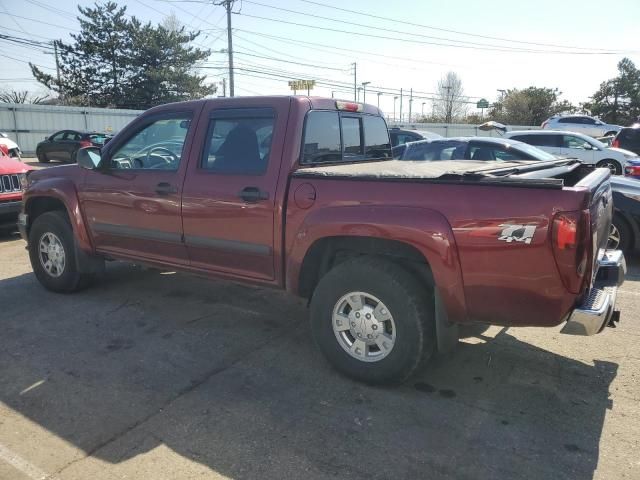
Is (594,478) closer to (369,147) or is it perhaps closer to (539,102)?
(369,147)

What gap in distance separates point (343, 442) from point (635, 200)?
17.7ft

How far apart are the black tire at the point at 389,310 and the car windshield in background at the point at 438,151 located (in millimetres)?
5672

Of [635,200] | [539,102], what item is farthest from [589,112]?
[635,200]

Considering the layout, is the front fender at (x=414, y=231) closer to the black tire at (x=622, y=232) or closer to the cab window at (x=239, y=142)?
the cab window at (x=239, y=142)

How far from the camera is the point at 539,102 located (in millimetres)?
49219

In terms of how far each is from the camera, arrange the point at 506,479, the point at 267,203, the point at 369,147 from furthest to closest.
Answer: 1. the point at 369,147
2. the point at 267,203
3. the point at 506,479

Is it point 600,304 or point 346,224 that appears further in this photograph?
point 346,224

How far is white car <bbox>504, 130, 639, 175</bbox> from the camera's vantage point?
14531 millimetres

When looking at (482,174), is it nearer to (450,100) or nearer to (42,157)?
(42,157)

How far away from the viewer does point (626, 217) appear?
6449 mm

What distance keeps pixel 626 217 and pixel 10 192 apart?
8.75 m

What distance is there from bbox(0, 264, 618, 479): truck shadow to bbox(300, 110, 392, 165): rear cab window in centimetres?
155

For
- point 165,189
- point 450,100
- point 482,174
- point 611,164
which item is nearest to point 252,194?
point 165,189

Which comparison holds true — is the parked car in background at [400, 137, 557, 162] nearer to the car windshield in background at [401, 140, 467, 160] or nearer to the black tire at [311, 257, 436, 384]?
the car windshield in background at [401, 140, 467, 160]
